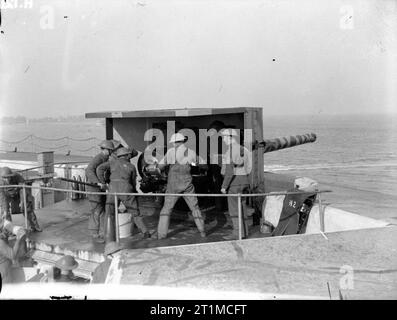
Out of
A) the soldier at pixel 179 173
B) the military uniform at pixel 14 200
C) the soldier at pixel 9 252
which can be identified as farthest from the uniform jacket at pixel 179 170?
the military uniform at pixel 14 200

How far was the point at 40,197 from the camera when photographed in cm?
1315

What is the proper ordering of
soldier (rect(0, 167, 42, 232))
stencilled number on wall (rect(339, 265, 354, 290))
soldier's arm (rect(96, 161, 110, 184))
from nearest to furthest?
1. stencilled number on wall (rect(339, 265, 354, 290))
2. soldier's arm (rect(96, 161, 110, 184))
3. soldier (rect(0, 167, 42, 232))

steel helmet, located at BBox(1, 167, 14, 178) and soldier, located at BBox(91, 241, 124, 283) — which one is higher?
steel helmet, located at BBox(1, 167, 14, 178)

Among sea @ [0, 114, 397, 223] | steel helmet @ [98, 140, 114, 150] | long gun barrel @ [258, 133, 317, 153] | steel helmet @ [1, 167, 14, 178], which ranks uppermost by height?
steel helmet @ [98, 140, 114, 150]

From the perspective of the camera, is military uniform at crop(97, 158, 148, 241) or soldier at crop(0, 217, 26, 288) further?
military uniform at crop(97, 158, 148, 241)

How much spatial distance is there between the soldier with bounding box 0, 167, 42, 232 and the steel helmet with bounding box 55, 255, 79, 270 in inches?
67.8

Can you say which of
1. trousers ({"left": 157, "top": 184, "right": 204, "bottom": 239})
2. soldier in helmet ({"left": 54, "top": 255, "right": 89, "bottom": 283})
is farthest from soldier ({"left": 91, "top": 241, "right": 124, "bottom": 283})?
Result: trousers ({"left": 157, "top": 184, "right": 204, "bottom": 239})

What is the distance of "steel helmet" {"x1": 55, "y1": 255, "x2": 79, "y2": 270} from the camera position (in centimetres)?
619

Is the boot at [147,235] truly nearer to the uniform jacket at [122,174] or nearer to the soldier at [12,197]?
the uniform jacket at [122,174]

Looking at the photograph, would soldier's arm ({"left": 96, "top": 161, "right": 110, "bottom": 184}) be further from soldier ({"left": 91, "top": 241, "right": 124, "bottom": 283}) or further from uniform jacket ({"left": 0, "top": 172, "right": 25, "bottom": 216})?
soldier ({"left": 91, "top": 241, "right": 124, "bottom": 283})

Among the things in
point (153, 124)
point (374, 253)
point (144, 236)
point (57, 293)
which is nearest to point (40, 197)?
point (153, 124)

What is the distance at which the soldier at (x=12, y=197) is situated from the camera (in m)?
7.73
